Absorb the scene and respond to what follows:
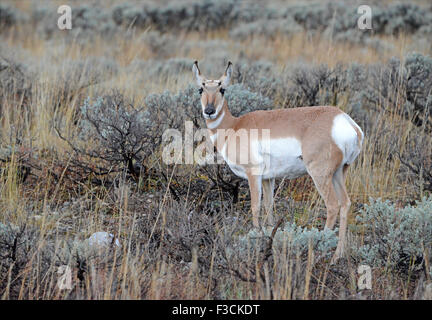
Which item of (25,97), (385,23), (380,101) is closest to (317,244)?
(380,101)

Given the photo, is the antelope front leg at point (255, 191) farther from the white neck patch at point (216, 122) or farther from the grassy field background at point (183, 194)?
the white neck patch at point (216, 122)

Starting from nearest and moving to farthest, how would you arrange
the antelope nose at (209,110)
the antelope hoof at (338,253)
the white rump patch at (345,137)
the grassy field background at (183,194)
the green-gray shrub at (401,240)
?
the grassy field background at (183,194), the green-gray shrub at (401,240), the antelope hoof at (338,253), the white rump patch at (345,137), the antelope nose at (209,110)

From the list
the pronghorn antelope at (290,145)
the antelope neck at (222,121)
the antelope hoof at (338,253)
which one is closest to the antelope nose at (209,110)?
the pronghorn antelope at (290,145)

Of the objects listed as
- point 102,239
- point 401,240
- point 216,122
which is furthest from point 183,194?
point 401,240

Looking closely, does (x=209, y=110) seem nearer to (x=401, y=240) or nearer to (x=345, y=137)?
(x=345, y=137)

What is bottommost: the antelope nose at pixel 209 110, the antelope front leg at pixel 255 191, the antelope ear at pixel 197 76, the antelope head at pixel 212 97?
the antelope front leg at pixel 255 191

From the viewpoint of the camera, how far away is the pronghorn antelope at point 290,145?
4574 mm

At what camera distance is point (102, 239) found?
439 centimetres

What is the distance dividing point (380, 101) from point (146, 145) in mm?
3549

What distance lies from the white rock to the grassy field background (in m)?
0.09

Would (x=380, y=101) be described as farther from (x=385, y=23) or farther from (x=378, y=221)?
(x=385, y=23)

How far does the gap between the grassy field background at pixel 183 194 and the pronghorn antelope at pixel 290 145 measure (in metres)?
0.32

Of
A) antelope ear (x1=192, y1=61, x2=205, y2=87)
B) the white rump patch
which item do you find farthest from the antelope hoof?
antelope ear (x1=192, y1=61, x2=205, y2=87)
